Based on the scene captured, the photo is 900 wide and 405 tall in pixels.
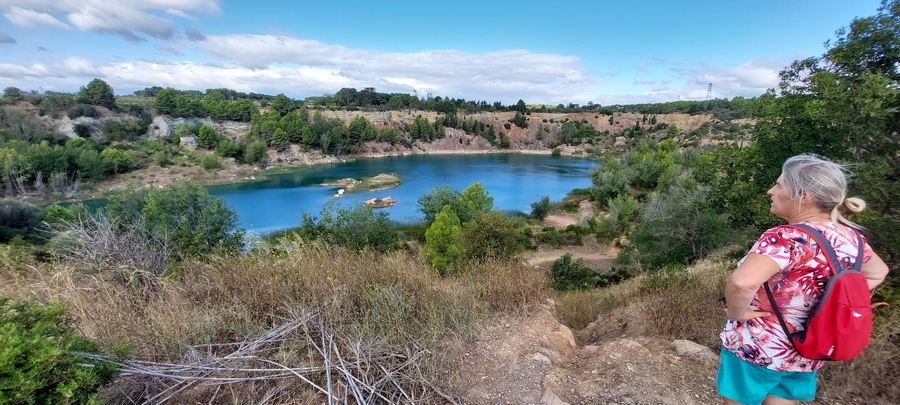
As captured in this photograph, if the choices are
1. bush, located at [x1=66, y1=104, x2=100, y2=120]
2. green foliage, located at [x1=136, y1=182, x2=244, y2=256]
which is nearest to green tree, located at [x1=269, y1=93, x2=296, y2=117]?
bush, located at [x1=66, y1=104, x2=100, y2=120]

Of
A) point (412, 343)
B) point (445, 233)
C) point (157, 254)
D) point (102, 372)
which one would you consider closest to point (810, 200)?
point (412, 343)

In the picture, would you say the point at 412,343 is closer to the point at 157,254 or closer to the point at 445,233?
the point at 157,254

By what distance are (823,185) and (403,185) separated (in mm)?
38400

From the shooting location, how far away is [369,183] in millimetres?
37719

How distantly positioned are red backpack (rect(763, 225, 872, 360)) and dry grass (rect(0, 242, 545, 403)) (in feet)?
6.17

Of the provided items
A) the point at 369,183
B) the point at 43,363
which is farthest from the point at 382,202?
the point at 43,363

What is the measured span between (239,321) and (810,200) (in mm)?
3552

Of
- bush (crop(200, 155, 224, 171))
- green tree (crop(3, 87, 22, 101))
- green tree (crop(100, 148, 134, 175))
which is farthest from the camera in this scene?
green tree (crop(3, 87, 22, 101))

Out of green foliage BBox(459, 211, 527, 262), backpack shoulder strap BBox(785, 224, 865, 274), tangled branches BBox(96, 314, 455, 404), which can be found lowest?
green foliage BBox(459, 211, 527, 262)

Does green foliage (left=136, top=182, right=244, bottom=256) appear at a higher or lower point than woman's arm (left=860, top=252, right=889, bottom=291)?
lower

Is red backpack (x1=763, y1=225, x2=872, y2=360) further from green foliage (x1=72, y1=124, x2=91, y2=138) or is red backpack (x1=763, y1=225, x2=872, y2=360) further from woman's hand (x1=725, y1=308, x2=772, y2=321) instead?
green foliage (x1=72, y1=124, x2=91, y2=138)

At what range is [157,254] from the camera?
529cm

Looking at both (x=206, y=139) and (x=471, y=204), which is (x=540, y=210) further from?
(x=206, y=139)

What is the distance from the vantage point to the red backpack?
1.36m
